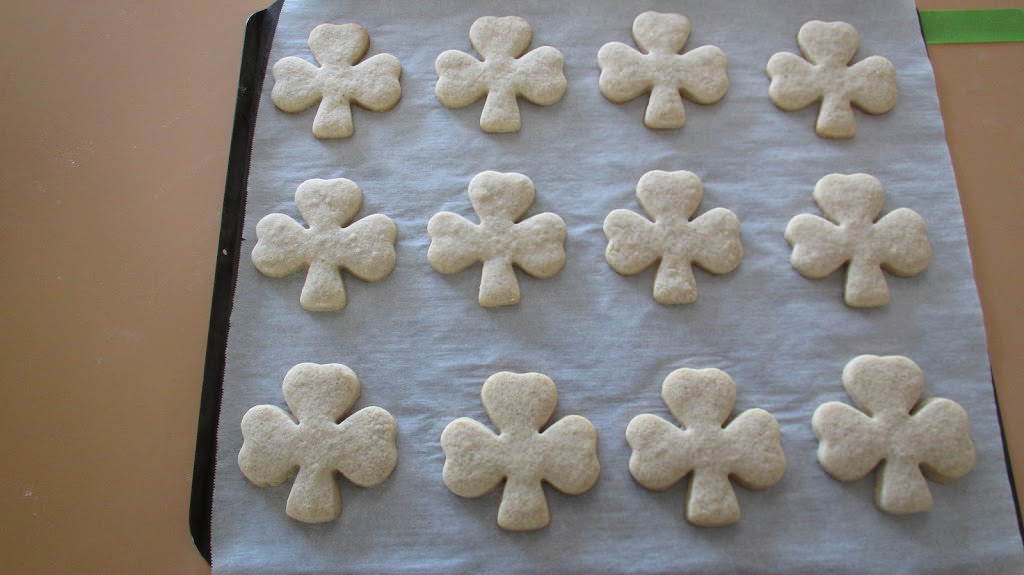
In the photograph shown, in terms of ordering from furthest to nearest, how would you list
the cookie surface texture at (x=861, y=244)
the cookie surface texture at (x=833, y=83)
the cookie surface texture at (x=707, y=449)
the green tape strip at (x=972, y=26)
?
the green tape strip at (x=972, y=26) → the cookie surface texture at (x=833, y=83) → the cookie surface texture at (x=861, y=244) → the cookie surface texture at (x=707, y=449)

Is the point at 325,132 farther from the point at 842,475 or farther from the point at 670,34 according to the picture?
the point at 842,475

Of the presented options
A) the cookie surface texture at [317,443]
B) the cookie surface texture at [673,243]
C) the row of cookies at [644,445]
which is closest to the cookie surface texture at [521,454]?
the row of cookies at [644,445]

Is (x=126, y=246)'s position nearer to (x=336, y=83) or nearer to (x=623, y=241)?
(x=336, y=83)

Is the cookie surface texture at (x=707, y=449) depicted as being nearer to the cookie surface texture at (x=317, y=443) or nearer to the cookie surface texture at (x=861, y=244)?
the cookie surface texture at (x=861, y=244)

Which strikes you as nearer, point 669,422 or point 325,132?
point 669,422

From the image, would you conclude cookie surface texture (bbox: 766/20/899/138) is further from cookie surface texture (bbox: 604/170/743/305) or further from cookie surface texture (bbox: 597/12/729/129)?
cookie surface texture (bbox: 604/170/743/305)

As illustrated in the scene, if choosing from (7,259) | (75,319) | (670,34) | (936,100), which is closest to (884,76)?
(936,100)

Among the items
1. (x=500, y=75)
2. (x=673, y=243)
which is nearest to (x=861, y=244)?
(x=673, y=243)
